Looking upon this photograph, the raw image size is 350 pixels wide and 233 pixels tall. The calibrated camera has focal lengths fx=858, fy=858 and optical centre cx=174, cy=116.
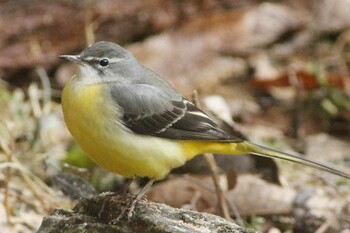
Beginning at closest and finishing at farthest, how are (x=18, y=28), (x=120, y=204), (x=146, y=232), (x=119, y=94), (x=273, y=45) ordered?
(x=146, y=232), (x=120, y=204), (x=119, y=94), (x=18, y=28), (x=273, y=45)

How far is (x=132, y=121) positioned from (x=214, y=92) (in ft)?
11.5

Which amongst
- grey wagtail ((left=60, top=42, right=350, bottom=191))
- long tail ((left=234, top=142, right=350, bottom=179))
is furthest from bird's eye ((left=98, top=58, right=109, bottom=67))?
long tail ((left=234, top=142, right=350, bottom=179))

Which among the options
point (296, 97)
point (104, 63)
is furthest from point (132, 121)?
point (296, 97)

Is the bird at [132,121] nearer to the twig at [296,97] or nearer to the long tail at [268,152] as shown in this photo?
the long tail at [268,152]

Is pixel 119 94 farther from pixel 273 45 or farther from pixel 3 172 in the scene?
pixel 273 45

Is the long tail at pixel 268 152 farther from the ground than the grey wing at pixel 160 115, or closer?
closer

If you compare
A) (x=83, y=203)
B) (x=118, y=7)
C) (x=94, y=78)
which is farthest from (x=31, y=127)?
(x=83, y=203)

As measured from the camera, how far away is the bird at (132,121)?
514 cm

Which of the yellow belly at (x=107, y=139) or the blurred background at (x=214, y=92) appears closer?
the yellow belly at (x=107, y=139)

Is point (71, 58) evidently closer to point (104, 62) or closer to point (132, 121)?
point (104, 62)

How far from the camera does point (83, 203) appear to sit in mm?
4988

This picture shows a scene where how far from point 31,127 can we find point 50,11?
1.49 meters

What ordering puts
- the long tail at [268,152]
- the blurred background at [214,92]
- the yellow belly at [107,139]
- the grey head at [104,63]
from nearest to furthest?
1. the yellow belly at [107,139]
2. the grey head at [104,63]
3. the long tail at [268,152]
4. the blurred background at [214,92]

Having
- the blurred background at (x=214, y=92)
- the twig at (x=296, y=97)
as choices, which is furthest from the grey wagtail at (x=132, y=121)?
the twig at (x=296, y=97)
